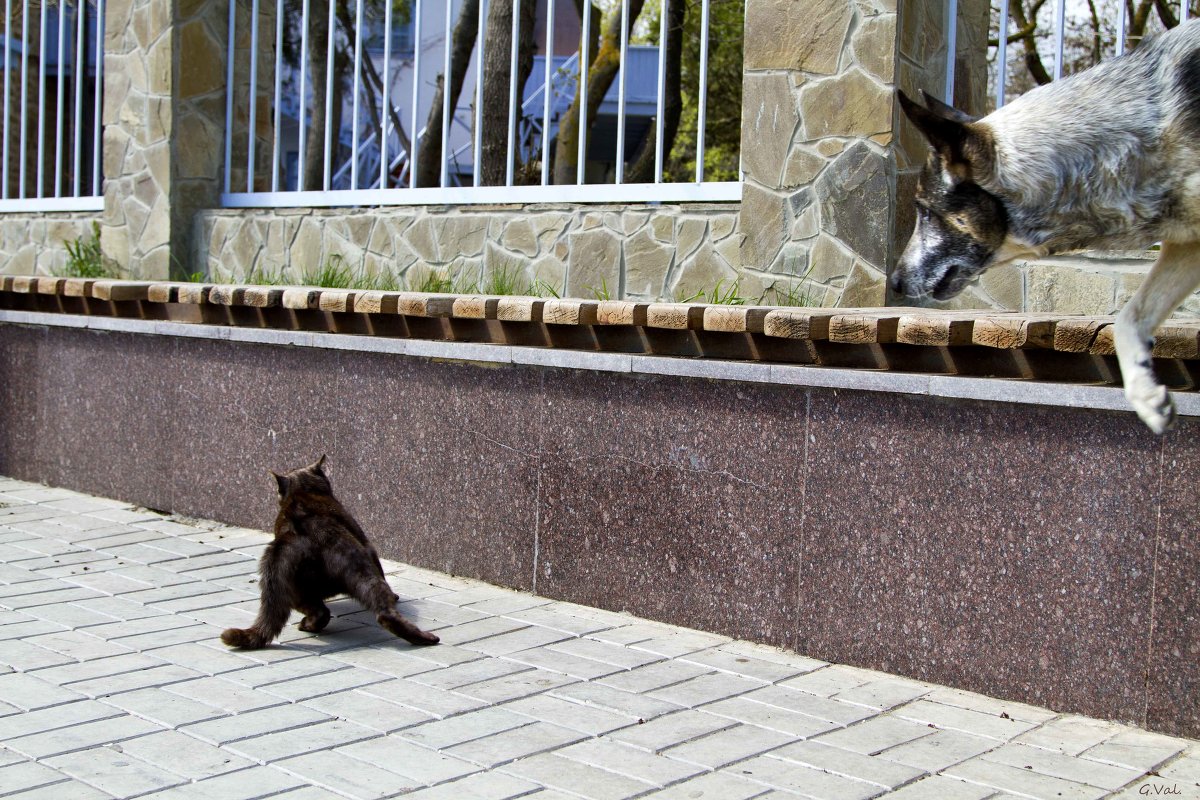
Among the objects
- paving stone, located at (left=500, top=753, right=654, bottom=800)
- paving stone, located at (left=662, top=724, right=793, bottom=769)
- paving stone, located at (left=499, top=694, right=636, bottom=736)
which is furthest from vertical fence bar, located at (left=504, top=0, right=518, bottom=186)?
paving stone, located at (left=500, top=753, right=654, bottom=800)

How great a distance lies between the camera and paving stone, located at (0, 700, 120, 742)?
370 cm

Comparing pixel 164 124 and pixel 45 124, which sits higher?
pixel 45 124

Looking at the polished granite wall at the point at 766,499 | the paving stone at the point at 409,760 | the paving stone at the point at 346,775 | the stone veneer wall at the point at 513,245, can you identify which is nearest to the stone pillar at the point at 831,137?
the stone veneer wall at the point at 513,245

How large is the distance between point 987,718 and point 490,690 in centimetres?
158

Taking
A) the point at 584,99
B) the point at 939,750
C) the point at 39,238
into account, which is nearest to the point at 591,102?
the point at 39,238

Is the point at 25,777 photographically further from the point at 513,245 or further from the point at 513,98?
the point at 513,98

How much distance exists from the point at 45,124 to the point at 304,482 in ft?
21.0

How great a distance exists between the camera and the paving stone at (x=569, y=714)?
384cm

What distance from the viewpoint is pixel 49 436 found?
7.75 m

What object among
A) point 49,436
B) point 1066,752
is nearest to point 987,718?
point 1066,752

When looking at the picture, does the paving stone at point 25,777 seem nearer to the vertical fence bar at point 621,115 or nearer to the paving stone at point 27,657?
the paving stone at point 27,657

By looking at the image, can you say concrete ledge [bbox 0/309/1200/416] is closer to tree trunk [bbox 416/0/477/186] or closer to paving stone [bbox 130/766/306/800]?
paving stone [bbox 130/766/306/800]

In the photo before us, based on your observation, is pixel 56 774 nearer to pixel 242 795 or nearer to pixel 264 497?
pixel 242 795

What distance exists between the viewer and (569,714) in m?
3.96
